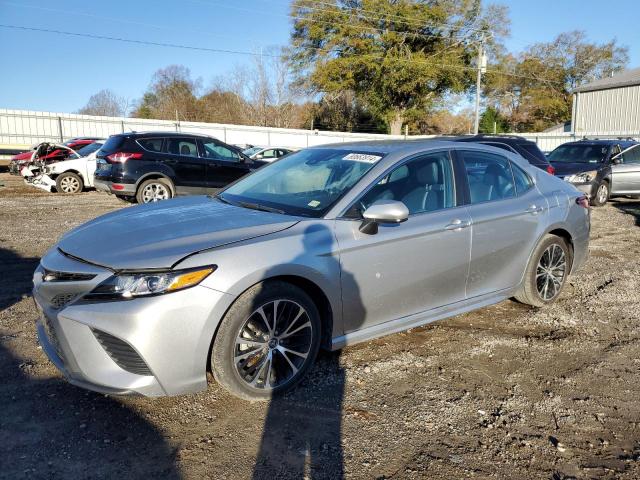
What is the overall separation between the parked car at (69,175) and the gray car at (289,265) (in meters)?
11.8

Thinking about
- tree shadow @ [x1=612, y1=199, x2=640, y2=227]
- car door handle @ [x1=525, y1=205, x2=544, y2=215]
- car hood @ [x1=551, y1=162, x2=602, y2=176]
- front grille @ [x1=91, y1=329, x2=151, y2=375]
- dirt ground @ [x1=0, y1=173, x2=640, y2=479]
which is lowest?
dirt ground @ [x1=0, y1=173, x2=640, y2=479]

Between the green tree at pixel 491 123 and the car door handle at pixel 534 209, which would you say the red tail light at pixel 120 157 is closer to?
the car door handle at pixel 534 209

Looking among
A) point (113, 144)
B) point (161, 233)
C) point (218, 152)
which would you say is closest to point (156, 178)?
point (113, 144)

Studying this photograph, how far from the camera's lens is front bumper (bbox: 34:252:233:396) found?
2.77m

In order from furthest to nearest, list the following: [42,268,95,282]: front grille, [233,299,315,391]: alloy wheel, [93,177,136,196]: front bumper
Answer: [93,177,136,196]: front bumper → [233,299,315,391]: alloy wheel → [42,268,95,282]: front grille

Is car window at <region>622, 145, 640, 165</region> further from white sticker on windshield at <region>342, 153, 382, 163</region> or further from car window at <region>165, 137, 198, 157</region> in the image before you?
white sticker on windshield at <region>342, 153, 382, 163</region>

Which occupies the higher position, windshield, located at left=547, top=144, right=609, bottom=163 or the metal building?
the metal building

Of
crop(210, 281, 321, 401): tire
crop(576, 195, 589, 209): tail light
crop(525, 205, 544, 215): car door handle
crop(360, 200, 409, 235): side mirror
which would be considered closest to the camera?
crop(210, 281, 321, 401): tire

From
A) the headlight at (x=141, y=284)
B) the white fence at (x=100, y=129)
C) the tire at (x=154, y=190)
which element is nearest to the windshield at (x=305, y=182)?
the headlight at (x=141, y=284)

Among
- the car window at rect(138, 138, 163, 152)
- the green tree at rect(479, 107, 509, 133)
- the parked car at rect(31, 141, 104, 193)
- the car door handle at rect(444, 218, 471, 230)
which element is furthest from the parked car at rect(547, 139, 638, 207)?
the green tree at rect(479, 107, 509, 133)

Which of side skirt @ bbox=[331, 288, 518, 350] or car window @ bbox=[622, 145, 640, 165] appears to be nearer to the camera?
side skirt @ bbox=[331, 288, 518, 350]

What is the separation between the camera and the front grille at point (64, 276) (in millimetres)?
2903

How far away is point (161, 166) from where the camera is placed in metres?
11.2

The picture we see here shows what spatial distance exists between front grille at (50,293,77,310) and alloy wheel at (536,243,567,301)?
397 cm
